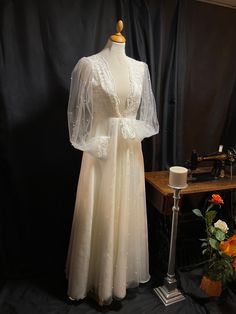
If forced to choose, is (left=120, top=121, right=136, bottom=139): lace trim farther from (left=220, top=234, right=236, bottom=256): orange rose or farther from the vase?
the vase

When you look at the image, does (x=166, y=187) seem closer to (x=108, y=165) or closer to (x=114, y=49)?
(x=108, y=165)

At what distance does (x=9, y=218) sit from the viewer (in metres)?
1.63

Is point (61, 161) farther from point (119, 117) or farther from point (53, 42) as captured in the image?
point (53, 42)

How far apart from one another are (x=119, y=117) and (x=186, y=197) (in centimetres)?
100

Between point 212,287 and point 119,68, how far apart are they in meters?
1.39

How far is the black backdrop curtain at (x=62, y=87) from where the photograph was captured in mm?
1501

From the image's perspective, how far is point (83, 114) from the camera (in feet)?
4.26

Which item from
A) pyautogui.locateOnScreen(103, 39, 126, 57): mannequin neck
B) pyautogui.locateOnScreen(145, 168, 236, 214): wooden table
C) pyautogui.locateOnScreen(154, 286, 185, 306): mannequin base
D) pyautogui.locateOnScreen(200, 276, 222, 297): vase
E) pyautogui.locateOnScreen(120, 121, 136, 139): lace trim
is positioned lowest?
pyautogui.locateOnScreen(154, 286, 185, 306): mannequin base

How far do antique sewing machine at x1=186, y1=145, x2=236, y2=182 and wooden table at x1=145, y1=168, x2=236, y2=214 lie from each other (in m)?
0.05

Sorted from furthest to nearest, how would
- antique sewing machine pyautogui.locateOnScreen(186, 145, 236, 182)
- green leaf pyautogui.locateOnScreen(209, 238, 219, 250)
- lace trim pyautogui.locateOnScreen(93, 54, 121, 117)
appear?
antique sewing machine pyautogui.locateOnScreen(186, 145, 236, 182) < green leaf pyautogui.locateOnScreen(209, 238, 219, 250) < lace trim pyautogui.locateOnScreen(93, 54, 121, 117)

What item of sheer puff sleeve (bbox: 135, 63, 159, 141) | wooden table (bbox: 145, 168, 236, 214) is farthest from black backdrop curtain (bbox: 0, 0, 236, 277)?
sheer puff sleeve (bbox: 135, 63, 159, 141)

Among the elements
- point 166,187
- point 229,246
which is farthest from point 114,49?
point 229,246

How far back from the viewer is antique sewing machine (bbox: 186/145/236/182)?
1.70 metres

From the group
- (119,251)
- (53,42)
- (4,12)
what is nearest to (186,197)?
(119,251)
